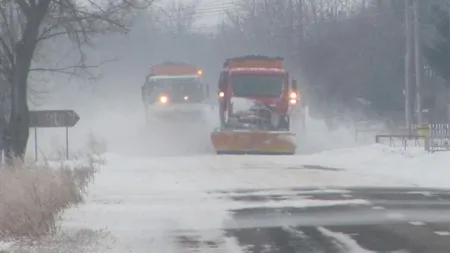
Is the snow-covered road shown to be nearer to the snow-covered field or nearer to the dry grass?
the snow-covered field

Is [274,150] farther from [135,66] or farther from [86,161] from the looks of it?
[135,66]

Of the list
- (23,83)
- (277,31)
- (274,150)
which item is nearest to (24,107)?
(23,83)

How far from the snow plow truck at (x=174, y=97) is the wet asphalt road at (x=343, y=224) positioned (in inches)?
1010

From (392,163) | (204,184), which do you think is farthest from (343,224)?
(392,163)

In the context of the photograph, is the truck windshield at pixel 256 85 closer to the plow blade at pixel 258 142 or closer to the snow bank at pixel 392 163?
the plow blade at pixel 258 142

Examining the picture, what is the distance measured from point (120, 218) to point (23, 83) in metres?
10.5

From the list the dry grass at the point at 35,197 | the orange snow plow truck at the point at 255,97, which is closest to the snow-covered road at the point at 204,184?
the dry grass at the point at 35,197

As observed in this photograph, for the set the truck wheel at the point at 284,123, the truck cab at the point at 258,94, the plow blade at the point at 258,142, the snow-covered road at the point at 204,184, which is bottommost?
the snow-covered road at the point at 204,184

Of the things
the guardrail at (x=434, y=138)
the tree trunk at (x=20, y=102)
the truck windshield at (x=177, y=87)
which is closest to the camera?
the tree trunk at (x=20, y=102)

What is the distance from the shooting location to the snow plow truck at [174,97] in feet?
147

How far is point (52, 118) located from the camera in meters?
28.8

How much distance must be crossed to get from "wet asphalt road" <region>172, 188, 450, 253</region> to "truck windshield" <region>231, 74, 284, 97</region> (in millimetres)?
20195

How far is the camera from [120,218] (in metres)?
15.1

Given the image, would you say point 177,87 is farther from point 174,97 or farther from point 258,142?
point 258,142
